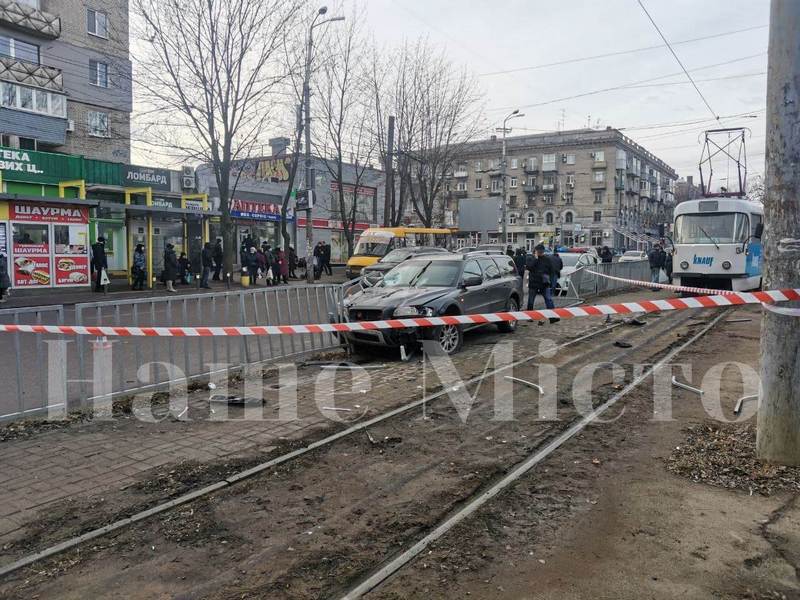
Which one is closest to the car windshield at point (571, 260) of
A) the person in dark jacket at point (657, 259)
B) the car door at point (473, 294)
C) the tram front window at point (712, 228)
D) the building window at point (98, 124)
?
the tram front window at point (712, 228)

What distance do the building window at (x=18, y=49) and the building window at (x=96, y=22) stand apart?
3956 mm

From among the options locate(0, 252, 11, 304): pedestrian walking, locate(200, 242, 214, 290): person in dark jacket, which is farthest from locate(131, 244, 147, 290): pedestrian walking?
locate(0, 252, 11, 304): pedestrian walking

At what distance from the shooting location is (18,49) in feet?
95.5

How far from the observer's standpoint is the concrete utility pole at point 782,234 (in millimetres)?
4797

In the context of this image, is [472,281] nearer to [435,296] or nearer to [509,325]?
[435,296]

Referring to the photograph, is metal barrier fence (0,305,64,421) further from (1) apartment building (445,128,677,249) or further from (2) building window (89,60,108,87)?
(1) apartment building (445,128,677,249)

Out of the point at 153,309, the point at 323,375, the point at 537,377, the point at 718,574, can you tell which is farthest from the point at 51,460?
the point at 537,377

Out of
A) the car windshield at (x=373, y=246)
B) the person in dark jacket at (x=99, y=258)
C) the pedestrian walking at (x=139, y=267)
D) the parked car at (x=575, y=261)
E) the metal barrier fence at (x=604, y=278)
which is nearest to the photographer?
the metal barrier fence at (x=604, y=278)

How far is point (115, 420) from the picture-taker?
650 centimetres

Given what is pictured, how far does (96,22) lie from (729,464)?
37628 millimetres

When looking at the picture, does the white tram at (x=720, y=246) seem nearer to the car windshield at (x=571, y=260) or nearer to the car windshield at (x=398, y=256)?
the car windshield at (x=571, y=260)

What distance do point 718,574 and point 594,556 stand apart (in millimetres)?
667

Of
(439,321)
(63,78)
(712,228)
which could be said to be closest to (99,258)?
(63,78)

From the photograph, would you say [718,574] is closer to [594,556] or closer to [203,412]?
[594,556]
